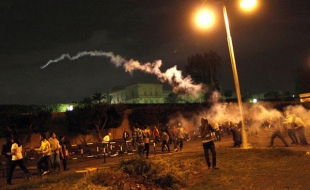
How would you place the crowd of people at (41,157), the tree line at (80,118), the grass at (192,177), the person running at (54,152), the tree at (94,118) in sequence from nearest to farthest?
the grass at (192,177), the crowd of people at (41,157), the person running at (54,152), the tree line at (80,118), the tree at (94,118)

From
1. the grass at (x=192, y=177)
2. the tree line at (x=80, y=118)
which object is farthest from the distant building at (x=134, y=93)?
the grass at (x=192, y=177)

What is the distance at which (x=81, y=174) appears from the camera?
10.0 metres

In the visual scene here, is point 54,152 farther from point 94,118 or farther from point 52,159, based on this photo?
point 94,118

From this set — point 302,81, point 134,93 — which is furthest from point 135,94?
point 302,81

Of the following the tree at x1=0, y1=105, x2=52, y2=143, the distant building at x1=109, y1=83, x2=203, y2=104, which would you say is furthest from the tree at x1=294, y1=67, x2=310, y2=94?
the tree at x1=0, y1=105, x2=52, y2=143

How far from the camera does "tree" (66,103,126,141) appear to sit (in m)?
28.8

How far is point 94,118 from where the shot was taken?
2964 centimetres

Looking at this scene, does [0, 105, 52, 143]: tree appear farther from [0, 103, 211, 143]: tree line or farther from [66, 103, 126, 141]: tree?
[66, 103, 126, 141]: tree

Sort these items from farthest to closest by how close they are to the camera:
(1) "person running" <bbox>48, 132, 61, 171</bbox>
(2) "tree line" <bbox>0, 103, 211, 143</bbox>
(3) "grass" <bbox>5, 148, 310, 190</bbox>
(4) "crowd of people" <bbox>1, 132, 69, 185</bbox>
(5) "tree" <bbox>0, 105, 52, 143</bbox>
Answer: (2) "tree line" <bbox>0, 103, 211, 143</bbox>
(5) "tree" <bbox>0, 105, 52, 143</bbox>
(1) "person running" <bbox>48, 132, 61, 171</bbox>
(4) "crowd of people" <bbox>1, 132, 69, 185</bbox>
(3) "grass" <bbox>5, 148, 310, 190</bbox>

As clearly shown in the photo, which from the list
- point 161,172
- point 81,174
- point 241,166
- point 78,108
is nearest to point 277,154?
point 241,166

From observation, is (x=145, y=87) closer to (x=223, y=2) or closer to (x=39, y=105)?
(x=39, y=105)

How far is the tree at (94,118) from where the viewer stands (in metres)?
28.8

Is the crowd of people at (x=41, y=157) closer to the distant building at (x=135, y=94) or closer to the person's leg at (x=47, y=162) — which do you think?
the person's leg at (x=47, y=162)

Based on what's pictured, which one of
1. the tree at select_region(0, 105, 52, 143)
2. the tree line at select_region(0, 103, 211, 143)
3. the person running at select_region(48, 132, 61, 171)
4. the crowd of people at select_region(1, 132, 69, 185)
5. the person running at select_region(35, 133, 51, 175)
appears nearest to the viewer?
the crowd of people at select_region(1, 132, 69, 185)
